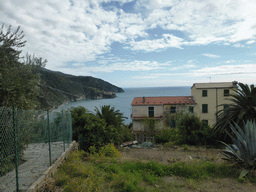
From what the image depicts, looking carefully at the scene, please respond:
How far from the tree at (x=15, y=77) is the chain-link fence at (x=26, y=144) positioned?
1.11m

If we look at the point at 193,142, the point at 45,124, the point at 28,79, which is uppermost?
the point at 28,79

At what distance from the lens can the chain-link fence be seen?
3715 mm

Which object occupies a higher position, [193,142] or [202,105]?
[202,105]

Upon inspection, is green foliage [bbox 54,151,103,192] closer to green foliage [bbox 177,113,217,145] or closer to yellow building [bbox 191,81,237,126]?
green foliage [bbox 177,113,217,145]

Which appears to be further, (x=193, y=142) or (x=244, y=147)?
(x=193, y=142)

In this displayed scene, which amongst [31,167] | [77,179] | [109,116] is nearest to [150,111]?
[109,116]

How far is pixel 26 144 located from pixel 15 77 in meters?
2.38

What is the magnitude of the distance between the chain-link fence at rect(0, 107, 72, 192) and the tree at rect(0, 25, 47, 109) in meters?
1.11

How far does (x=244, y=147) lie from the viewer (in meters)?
A: 5.70

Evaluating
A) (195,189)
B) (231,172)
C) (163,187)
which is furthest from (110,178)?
(231,172)

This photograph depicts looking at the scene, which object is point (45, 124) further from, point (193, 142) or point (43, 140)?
point (193, 142)

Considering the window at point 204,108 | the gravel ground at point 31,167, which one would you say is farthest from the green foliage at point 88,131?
the window at point 204,108

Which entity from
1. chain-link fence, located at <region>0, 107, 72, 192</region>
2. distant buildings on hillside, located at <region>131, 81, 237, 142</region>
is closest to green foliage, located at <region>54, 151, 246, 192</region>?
chain-link fence, located at <region>0, 107, 72, 192</region>

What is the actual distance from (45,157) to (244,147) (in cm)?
704
